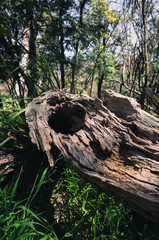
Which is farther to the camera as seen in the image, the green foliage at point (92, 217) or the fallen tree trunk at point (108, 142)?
the green foliage at point (92, 217)

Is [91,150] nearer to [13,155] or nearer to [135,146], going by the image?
[135,146]

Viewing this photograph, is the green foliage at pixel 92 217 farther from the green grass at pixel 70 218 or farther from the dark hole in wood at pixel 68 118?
the dark hole in wood at pixel 68 118

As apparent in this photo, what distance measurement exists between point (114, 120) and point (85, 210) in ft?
2.68

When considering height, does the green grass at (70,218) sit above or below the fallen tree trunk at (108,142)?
below

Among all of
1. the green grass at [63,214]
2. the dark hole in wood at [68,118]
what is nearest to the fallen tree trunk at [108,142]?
the dark hole in wood at [68,118]

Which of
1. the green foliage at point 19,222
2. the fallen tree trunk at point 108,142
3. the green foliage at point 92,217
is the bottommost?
the green foliage at point 92,217

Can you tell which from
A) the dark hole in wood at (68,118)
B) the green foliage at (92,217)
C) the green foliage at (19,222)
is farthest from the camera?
the dark hole in wood at (68,118)

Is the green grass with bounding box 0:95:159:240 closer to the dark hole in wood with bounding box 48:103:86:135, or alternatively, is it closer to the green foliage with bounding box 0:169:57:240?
Answer: the green foliage with bounding box 0:169:57:240

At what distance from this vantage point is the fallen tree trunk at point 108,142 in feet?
2.70

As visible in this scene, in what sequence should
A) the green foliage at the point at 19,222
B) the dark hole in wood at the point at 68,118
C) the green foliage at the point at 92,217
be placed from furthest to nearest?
1. the dark hole in wood at the point at 68,118
2. the green foliage at the point at 92,217
3. the green foliage at the point at 19,222

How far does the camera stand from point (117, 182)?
846 millimetres

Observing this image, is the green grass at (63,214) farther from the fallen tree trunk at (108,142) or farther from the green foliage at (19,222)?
the fallen tree trunk at (108,142)

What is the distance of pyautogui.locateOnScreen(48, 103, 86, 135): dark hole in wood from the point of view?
1.50 metres

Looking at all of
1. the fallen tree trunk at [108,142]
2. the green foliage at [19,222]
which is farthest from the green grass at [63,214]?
the fallen tree trunk at [108,142]
